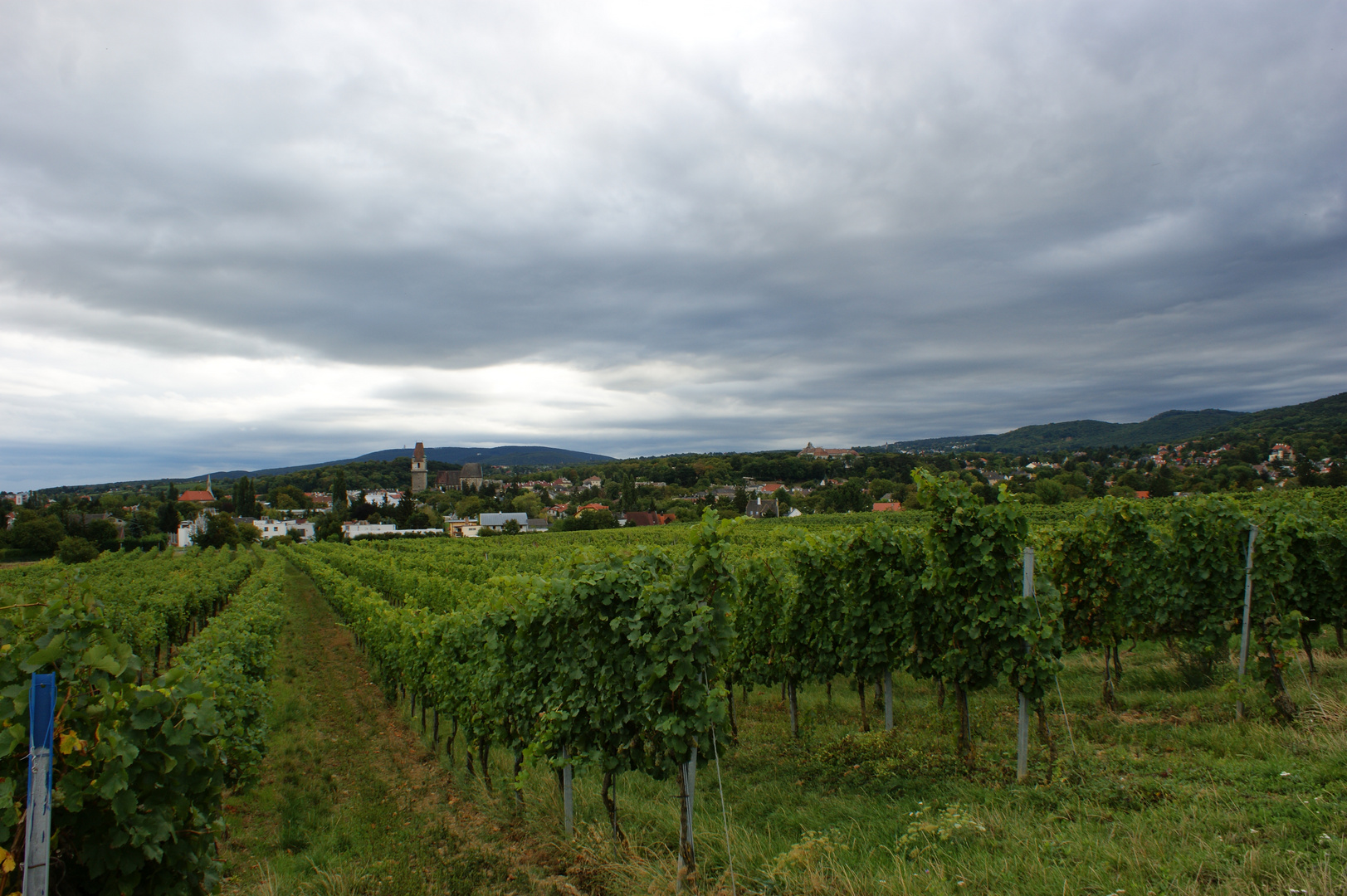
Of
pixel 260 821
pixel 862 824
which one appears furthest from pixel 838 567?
pixel 260 821

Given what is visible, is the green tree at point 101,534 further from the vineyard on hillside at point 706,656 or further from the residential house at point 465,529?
the vineyard on hillside at point 706,656

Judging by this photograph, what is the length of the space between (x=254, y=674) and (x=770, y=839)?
10.5 m

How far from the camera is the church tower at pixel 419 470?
150000mm

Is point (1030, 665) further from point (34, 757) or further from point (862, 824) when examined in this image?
point (34, 757)

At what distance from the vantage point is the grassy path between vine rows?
5875 millimetres

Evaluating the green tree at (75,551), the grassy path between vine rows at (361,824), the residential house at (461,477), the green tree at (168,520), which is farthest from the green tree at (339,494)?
the grassy path between vine rows at (361,824)

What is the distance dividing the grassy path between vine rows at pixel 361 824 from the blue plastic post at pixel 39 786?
3907 mm

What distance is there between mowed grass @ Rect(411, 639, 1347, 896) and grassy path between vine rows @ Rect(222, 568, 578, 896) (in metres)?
0.52

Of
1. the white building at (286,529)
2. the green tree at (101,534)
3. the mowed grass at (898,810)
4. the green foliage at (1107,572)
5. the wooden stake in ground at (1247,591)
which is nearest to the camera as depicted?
the mowed grass at (898,810)

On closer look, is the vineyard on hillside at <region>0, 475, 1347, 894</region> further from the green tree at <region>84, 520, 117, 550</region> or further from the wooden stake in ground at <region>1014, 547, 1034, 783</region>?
the green tree at <region>84, 520, 117, 550</region>

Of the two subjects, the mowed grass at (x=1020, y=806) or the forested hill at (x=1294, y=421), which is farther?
the forested hill at (x=1294, y=421)

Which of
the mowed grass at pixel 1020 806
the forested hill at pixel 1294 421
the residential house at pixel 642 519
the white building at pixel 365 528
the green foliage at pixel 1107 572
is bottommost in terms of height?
the white building at pixel 365 528

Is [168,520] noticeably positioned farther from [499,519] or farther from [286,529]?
[499,519]

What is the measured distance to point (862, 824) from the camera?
5.38 metres
